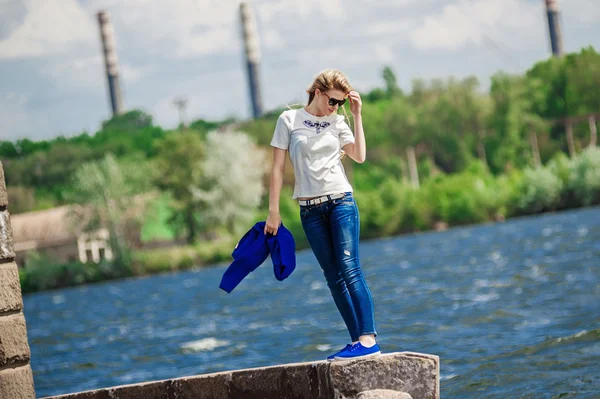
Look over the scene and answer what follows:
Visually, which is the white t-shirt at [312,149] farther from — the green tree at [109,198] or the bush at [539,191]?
the green tree at [109,198]

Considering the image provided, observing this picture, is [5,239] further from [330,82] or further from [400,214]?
[400,214]

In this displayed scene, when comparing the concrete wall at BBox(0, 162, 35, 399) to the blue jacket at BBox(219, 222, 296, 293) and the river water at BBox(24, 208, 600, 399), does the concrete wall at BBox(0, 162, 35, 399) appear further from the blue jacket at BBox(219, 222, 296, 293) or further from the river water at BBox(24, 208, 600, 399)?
the river water at BBox(24, 208, 600, 399)

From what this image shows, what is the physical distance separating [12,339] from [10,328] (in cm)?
10

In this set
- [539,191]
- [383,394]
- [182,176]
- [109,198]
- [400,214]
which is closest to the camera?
[383,394]

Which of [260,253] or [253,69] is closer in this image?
[260,253]

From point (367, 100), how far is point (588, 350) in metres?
117

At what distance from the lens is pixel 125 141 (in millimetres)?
108188

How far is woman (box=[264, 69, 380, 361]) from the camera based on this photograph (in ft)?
28.3

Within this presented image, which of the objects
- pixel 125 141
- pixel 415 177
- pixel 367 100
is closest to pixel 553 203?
pixel 415 177

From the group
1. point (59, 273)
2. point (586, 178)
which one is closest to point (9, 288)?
point (586, 178)

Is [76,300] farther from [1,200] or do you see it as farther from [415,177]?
[1,200]

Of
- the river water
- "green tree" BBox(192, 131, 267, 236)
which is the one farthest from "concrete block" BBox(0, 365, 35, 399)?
"green tree" BBox(192, 131, 267, 236)

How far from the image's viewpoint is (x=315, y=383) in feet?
29.3

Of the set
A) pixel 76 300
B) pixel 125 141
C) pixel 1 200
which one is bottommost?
pixel 76 300
